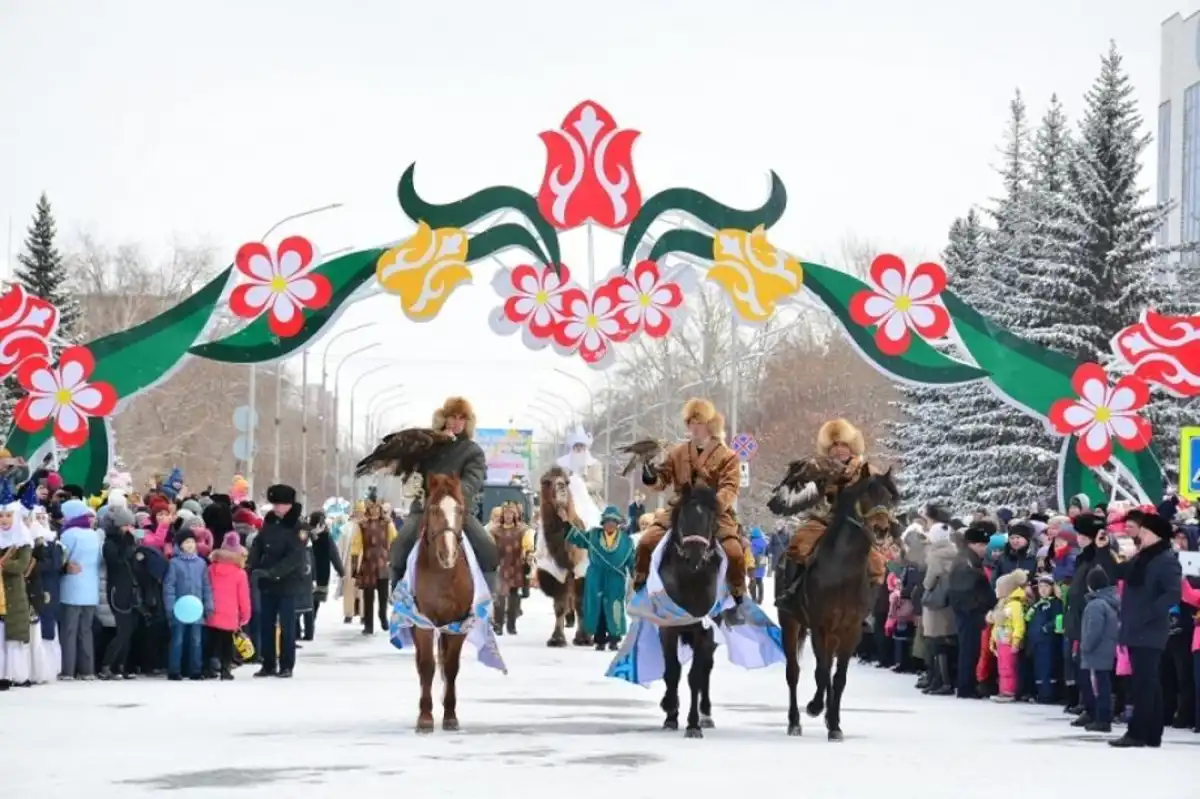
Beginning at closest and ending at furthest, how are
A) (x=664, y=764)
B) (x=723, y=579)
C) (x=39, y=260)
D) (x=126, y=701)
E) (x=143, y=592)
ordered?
1. (x=664, y=764)
2. (x=723, y=579)
3. (x=126, y=701)
4. (x=143, y=592)
5. (x=39, y=260)

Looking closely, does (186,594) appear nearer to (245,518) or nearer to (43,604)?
(43,604)

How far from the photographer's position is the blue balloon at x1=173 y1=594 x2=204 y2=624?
917 inches

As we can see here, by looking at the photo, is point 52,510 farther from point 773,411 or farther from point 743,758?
point 773,411

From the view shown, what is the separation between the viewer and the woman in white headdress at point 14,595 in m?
21.5

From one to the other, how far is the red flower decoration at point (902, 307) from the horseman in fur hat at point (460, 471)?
12844mm

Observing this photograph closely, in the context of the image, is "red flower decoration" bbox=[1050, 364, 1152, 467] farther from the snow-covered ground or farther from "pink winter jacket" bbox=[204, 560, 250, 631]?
"pink winter jacket" bbox=[204, 560, 250, 631]

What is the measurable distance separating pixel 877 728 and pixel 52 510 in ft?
32.6

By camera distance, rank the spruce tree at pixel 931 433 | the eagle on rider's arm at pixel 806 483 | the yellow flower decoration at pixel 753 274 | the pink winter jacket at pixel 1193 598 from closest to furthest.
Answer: the eagle on rider's arm at pixel 806 483 → the pink winter jacket at pixel 1193 598 → the yellow flower decoration at pixel 753 274 → the spruce tree at pixel 931 433

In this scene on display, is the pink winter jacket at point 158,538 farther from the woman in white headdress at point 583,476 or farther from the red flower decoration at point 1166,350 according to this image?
the red flower decoration at point 1166,350

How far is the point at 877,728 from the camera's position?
60.1 ft

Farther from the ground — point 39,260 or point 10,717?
point 39,260

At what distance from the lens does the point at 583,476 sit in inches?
1227

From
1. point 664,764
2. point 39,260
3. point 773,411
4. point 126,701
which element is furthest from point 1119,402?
point 773,411

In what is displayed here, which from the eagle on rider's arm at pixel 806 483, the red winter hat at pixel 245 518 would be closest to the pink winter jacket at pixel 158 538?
the red winter hat at pixel 245 518
